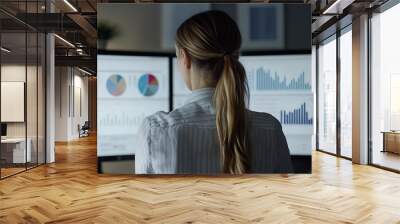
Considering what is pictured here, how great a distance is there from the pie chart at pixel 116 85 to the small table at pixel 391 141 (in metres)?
4.98

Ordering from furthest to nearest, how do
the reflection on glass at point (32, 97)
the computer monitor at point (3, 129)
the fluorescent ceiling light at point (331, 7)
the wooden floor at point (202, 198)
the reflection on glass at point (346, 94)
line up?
the reflection on glass at point (346, 94)
the reflection on glass at point (32, 97)
the computer monitor at point (3, 129)
the fluorescent ceiling light at point (331, 7)
the wooden floor at point (202, 198)

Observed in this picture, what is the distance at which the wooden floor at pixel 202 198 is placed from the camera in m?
4.02

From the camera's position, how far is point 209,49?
5.05 m

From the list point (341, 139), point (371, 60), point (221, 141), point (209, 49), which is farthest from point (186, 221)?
point (341, 139)

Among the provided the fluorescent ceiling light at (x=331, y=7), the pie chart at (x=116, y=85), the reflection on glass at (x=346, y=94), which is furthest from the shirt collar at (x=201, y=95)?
the reflection on glass at (x=346, y=94)

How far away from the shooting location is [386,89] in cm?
742

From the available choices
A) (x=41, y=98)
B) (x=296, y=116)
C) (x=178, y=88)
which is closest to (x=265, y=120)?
(x=296, y=116)

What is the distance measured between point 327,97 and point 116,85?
6907 millimetres

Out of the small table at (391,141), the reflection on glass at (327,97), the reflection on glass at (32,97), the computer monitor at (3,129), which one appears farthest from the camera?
the reflection on glass at (327,97)

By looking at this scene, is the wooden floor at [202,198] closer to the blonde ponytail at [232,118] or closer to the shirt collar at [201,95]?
the blonde ponytail at [232,118]

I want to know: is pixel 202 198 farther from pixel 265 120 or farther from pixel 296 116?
pixel 296 116

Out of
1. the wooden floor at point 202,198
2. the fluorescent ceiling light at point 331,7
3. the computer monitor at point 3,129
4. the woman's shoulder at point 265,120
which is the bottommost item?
the wooden floor at point 202,198

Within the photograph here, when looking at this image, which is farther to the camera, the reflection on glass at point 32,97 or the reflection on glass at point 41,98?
the reflection on glass at point 41,98

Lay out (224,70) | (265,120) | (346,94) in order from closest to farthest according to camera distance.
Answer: (224,70)
(265,120)
(346,94)
